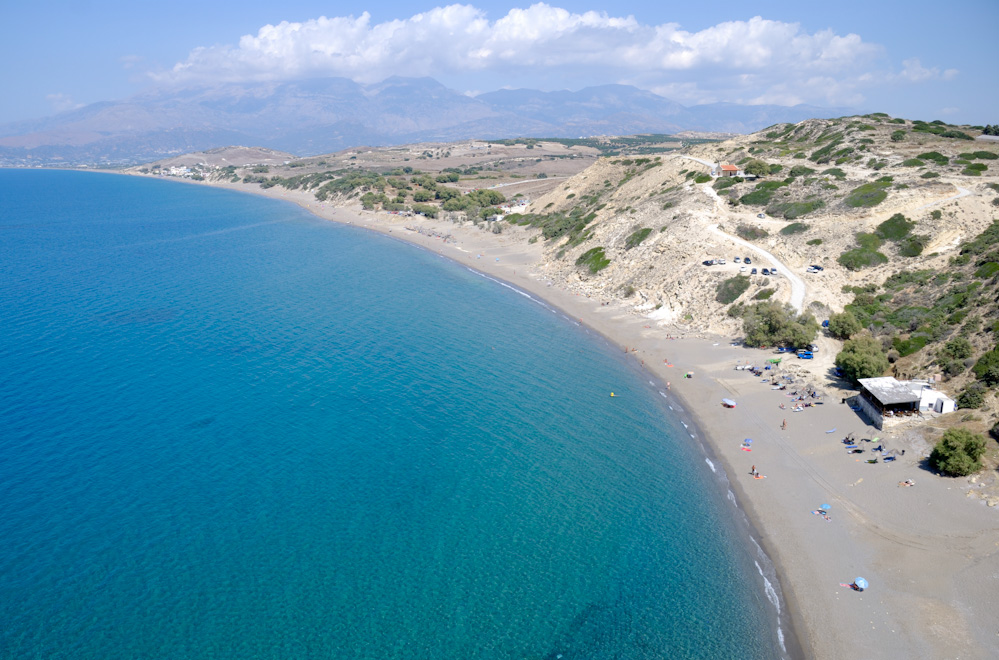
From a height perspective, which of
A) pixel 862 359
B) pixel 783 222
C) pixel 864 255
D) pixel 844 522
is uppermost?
pixel 783 222

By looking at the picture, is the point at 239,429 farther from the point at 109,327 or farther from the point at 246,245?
the point at 246,245

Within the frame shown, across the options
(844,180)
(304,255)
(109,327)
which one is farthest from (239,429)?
(844,180)

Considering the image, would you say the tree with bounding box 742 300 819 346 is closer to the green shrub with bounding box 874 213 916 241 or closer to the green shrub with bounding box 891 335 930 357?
the green shrub with bounding box 891 335 930 357

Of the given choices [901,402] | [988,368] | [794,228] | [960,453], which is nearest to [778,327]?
[901,402]

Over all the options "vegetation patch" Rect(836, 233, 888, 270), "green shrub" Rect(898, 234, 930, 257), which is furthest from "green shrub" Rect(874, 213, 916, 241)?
"green shrub" Rect(898, 234, 930, 257)

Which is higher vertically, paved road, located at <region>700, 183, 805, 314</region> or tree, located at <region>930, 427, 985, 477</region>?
paved road, located at <region>700, 183, 805, 314</region>

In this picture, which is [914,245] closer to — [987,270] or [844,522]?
[987,270]
